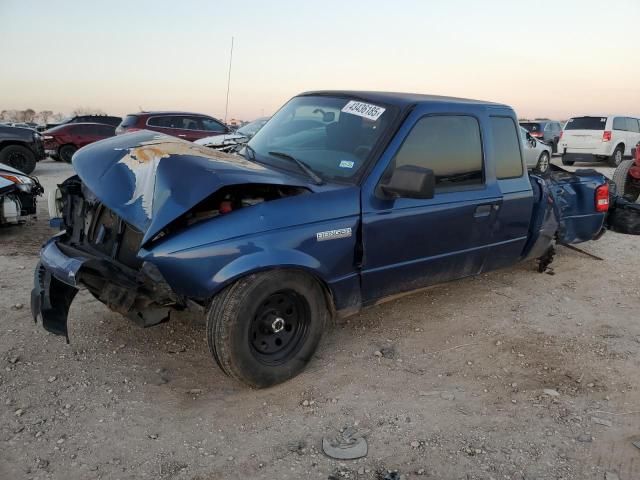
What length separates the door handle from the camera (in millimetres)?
4070

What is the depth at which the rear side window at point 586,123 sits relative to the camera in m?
17.5

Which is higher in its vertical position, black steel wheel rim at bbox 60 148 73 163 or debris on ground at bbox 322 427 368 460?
debris on ground at bbox 322 427 368 460

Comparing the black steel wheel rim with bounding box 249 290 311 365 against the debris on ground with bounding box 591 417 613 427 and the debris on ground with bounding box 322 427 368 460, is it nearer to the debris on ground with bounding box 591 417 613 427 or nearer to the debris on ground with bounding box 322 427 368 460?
the debris on ground with bounding box 322 427 368 460

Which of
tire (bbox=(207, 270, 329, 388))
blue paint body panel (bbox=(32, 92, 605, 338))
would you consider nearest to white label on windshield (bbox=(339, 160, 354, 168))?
blue paint body panel (bbox=(32, 92, 605, 338))

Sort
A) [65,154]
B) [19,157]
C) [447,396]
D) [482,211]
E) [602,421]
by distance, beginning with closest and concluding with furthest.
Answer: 1. [602,421]
2. [447,396]
3. [482,211]
4. [19,157]
5. [65,154]

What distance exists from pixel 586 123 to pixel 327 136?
17.0m

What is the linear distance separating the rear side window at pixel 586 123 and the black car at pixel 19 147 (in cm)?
1649

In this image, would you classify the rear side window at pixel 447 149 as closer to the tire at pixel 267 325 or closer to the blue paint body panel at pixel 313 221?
the blue paint body panel at pixel 313 221

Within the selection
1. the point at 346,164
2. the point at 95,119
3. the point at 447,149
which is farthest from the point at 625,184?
the point at 95,119

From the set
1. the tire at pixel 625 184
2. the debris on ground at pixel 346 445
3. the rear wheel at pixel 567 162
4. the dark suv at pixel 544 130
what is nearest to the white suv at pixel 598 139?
the rear wheel at pixel 567 162

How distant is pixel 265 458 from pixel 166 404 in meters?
0.79

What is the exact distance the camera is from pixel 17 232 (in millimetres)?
6855

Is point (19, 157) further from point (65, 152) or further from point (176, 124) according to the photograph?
point (65, 152)

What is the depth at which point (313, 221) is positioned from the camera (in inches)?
124
